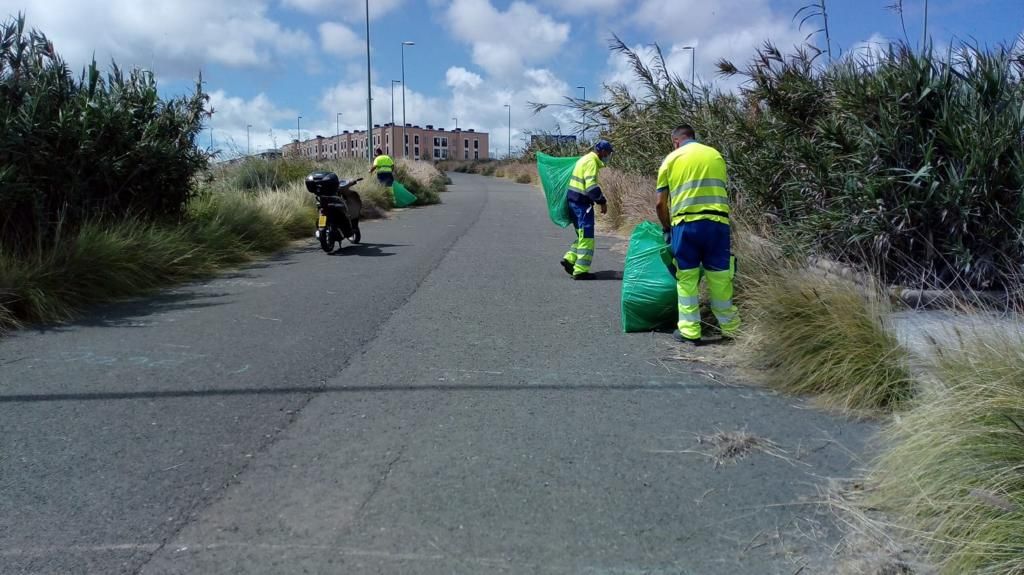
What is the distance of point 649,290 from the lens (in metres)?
7.08

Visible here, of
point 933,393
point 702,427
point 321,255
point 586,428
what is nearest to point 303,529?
point 586,428

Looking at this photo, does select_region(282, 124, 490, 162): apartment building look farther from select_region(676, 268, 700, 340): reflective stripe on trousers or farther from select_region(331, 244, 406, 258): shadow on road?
select_region(676, 268, 700, 340): reflective stripe on trousers

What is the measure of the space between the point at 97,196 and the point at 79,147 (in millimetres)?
939

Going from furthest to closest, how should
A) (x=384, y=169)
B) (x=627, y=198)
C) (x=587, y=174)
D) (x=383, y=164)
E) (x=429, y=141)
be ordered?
(x=429, y=141)
(x=384, y=169)
(x=383, y=164)
(x=627, y=198)
(x=587, y=174)

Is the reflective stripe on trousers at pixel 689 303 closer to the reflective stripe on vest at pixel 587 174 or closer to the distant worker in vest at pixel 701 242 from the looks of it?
the distant worker in vest at pixel 701 242

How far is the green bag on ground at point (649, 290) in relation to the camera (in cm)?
705

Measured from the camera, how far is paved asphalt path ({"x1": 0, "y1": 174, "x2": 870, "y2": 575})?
3.32 meters

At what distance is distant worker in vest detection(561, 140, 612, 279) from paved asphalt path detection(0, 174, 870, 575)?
2494mm

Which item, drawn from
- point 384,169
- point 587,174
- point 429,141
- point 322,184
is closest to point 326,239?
point 322,184

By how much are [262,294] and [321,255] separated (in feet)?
12.3

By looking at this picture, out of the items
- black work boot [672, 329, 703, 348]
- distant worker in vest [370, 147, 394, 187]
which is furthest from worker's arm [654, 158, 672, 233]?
distant worker in vest [370, 147, 394, 187]

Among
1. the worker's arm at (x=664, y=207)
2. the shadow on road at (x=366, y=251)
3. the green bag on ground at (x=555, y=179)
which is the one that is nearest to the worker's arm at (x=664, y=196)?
the worker's arm at (x=664, y=207)

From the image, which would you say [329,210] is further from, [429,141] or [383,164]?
[429,141]

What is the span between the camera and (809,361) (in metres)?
5.38
